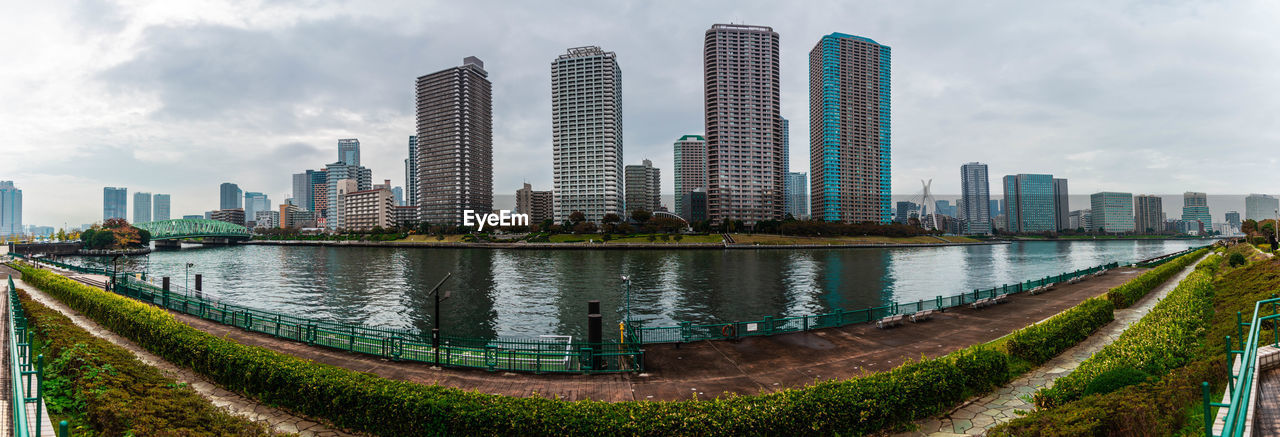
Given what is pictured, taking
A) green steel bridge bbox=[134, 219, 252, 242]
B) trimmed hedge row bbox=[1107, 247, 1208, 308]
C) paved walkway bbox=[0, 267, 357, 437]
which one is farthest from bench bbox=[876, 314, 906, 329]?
green steel bridge bbox=[134, 219, 252, 242]

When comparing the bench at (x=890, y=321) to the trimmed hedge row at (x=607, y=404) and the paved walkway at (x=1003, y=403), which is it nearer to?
the paved walkway at (x=1003, y=403)

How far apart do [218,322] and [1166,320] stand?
43333 mm

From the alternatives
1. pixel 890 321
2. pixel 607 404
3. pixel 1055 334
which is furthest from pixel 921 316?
pixel 607 404

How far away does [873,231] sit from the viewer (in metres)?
176

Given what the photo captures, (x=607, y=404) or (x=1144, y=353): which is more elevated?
(x=1144, y=353)

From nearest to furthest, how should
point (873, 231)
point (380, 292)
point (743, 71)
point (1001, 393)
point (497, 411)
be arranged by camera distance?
point (497, 411)
point (1001, 393)
point (380, 292)
point (873, 231)
point (743, 71)

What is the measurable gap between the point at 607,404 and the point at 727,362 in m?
8.47

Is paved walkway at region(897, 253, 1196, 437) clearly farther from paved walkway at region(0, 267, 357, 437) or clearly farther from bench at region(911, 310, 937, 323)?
paved walkway at region(0, 267, 357, 437)

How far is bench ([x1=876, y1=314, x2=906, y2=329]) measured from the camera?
76.8ft

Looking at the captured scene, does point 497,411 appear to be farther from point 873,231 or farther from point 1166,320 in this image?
point 873,231

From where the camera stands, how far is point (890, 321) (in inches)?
938

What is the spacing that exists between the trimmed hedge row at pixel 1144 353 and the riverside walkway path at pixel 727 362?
3099 mm

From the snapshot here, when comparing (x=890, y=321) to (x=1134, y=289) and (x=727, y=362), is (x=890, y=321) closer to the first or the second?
(x=727, y=362)

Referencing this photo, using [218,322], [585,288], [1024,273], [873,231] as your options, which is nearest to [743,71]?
[873,231]
